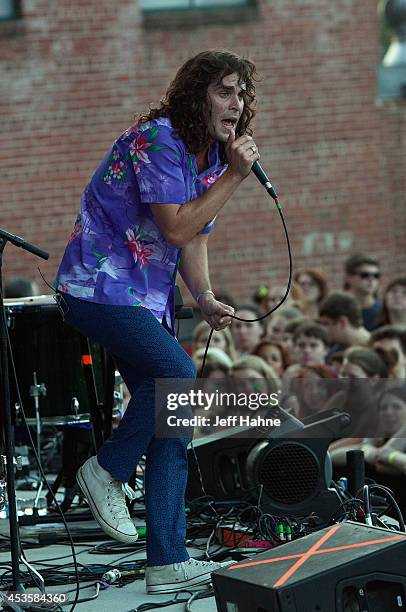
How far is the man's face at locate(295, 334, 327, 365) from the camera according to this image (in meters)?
7.71

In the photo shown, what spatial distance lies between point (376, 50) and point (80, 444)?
20.5ft

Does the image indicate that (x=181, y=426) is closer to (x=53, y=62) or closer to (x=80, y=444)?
(x=80, y=444)

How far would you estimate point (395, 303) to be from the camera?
8203mm

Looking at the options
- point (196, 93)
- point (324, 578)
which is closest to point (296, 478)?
point (324, 578)

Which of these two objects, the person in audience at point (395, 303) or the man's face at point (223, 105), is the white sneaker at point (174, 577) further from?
the person in audience at point (395, 303)

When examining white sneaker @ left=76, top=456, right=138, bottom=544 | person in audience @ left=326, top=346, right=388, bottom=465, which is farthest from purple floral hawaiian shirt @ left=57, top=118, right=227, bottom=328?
person in audience @ left=326, top=346, right=388, bottom=465

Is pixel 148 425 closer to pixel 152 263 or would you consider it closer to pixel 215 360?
pixel 152 263

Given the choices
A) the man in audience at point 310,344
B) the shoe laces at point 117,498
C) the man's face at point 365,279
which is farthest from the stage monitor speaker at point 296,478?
the man's face at point 365,279

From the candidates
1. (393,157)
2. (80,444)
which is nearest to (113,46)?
(393,157)

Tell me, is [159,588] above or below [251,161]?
below

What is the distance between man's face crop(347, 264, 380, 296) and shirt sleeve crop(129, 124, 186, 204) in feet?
18.6

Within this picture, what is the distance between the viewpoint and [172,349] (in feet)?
12.1

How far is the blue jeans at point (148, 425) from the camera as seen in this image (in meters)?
3.68

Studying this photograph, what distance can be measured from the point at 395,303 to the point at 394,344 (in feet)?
3.88
